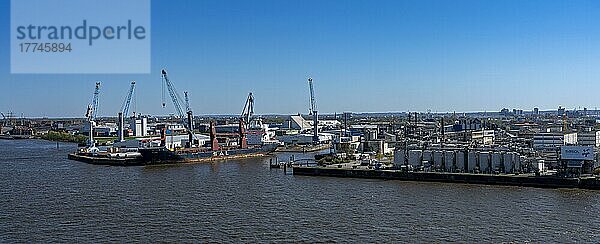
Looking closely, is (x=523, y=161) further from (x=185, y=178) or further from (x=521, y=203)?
(x=185, y=178)

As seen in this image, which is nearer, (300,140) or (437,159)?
(437,159)

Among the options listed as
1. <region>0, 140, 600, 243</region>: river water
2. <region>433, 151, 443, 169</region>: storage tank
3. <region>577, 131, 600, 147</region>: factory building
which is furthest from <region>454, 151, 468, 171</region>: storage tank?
<region>577, 131, 600, 147</region>: factory building

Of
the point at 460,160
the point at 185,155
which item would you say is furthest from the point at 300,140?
the point at 460,160

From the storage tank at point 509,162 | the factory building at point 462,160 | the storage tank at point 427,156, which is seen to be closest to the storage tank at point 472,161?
the factory building at point 462,160

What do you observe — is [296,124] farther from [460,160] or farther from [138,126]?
[460,160]

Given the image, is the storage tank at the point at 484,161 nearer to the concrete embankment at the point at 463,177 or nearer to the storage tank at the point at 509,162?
the storage tank at the point at 509,162
